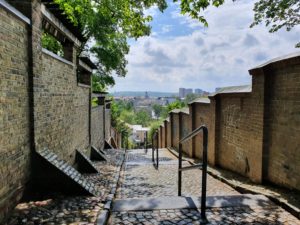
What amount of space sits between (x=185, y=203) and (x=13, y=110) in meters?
3.13

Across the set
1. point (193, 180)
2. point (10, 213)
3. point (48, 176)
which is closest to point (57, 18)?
point (48, 176)

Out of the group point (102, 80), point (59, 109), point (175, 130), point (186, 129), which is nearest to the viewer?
point (59, 109)

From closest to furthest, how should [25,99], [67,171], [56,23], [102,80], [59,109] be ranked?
[25,99] < [67,171] < [56,23] < [59,109] < [102,80]

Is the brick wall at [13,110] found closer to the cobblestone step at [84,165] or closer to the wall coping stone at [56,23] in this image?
the wall coping stone at [56,23]

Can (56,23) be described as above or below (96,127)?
above

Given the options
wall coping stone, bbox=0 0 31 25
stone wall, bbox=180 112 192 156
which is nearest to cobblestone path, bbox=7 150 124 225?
wall coping stone, bbox=0 0 31 25

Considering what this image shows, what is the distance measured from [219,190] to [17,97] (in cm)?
456

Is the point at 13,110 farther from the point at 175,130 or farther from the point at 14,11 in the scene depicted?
the point at 175,130

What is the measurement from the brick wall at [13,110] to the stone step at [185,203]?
64.6 inches

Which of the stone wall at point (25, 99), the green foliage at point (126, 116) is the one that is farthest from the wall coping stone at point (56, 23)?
the green foliage at point (126, 116)

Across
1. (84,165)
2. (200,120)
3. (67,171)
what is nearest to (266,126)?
(67,171)

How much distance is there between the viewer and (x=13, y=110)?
4.43 meters

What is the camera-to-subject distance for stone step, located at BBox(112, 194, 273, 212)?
180 inches

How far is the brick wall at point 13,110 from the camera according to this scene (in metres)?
4.08
